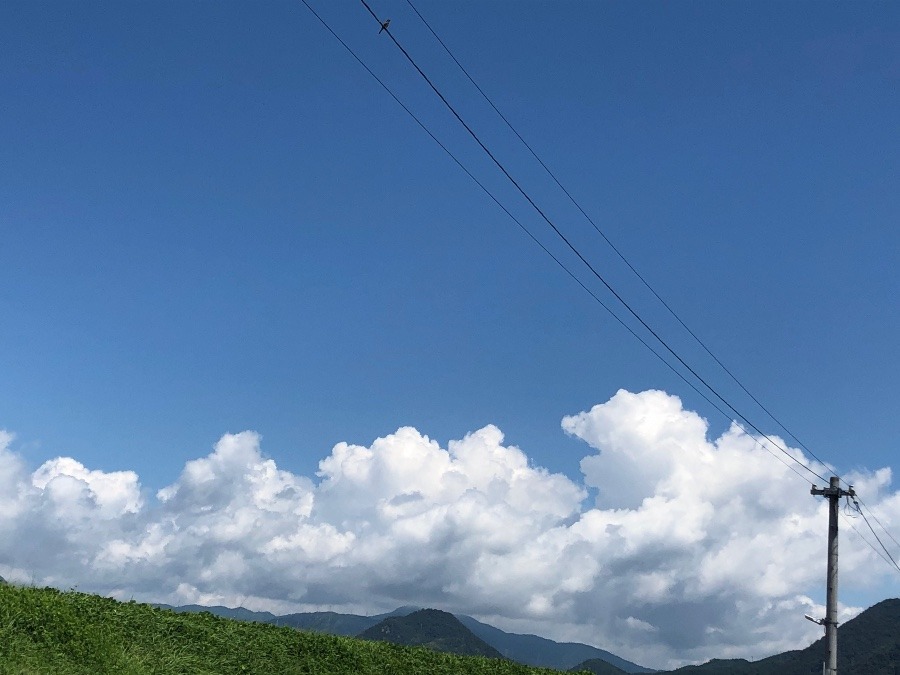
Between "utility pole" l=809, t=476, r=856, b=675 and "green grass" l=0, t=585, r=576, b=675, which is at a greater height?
"utility pole" l=809, t=476, r=856, b=675

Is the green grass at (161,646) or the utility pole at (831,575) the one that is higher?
the utility pole at (831,575)

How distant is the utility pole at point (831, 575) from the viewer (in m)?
37.6

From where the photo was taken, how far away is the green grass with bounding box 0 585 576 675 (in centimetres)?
2033

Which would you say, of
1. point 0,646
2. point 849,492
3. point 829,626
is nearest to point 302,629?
point 0,646

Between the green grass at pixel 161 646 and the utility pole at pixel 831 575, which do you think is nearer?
the green grass at pixel 161 646

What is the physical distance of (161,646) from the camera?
22.8 metres

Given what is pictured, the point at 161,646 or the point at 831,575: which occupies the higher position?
the point at 831,575

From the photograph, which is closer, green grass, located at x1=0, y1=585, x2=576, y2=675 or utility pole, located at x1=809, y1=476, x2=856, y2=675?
green grass, located at x1=0, y1=585, x2=576, y2=675

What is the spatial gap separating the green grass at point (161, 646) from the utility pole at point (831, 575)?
56.3ft

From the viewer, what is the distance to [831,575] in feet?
127

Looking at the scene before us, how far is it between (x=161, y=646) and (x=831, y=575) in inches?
1169

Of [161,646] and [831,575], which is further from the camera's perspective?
[831,575]

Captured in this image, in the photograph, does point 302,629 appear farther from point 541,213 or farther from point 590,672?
point 541,213

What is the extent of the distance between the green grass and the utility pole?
17.2 m
